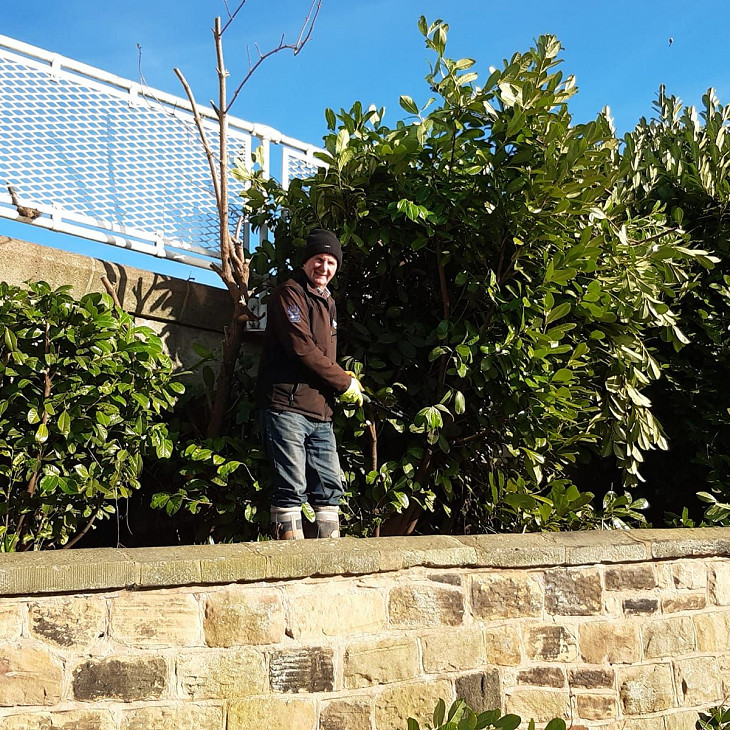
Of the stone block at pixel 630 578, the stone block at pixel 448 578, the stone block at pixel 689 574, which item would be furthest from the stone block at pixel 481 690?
the stone block at pixel 689 574

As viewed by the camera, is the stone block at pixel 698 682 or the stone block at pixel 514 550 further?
the stone block at pixel 698 682

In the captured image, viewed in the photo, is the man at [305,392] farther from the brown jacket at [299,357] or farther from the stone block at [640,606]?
the stone block at [640,606]

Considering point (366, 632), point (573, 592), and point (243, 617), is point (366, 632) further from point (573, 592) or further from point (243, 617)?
point (573, 592)

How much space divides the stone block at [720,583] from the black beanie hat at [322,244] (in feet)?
7.61

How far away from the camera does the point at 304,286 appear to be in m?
4.22

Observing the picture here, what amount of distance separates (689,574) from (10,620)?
2983 millimetres

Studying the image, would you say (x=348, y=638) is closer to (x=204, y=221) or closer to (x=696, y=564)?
(x=696, y=564)

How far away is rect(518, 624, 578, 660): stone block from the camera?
3.71m

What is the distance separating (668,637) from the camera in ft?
13.4

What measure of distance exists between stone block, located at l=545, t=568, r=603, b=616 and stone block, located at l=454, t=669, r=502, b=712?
0.39 m

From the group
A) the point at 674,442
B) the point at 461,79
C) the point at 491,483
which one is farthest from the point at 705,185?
the point at 491,483

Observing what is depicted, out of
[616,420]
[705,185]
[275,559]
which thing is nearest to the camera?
[275,559]

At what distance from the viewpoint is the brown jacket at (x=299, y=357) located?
3.99 meters

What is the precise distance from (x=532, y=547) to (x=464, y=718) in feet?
2.46
